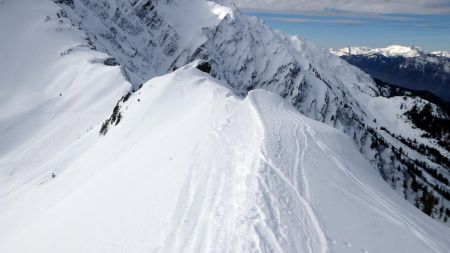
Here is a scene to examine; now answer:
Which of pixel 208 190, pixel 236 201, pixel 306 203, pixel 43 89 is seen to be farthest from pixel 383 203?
pixel 43 89

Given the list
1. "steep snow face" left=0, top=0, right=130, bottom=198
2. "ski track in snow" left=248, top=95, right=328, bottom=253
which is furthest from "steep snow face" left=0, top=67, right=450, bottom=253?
"steep snow face" left=0, top=0, right=130, bottom=198

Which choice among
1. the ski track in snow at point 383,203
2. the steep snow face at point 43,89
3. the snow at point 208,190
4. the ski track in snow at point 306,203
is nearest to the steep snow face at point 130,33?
the steep snow face at point 43,89

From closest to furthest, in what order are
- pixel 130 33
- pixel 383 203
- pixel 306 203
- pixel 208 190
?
pixel 306 203
pixel 208 190
pixel 383 203
pixel 130 33

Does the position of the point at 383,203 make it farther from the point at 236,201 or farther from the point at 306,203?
the point at 236,201

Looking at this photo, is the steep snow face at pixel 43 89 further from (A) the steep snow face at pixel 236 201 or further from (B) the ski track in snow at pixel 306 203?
(B) the ski track in snow at pixel 306 203

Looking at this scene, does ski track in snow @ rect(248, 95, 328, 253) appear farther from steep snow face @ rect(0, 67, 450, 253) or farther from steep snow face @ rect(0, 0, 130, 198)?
steep snow face @ rect(0, 0, 130, 198)

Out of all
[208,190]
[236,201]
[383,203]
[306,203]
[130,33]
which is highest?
[130,33]

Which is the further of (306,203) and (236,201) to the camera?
(306,203)

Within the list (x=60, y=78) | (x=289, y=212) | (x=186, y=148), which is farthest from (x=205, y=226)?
(x=60, y=78)
